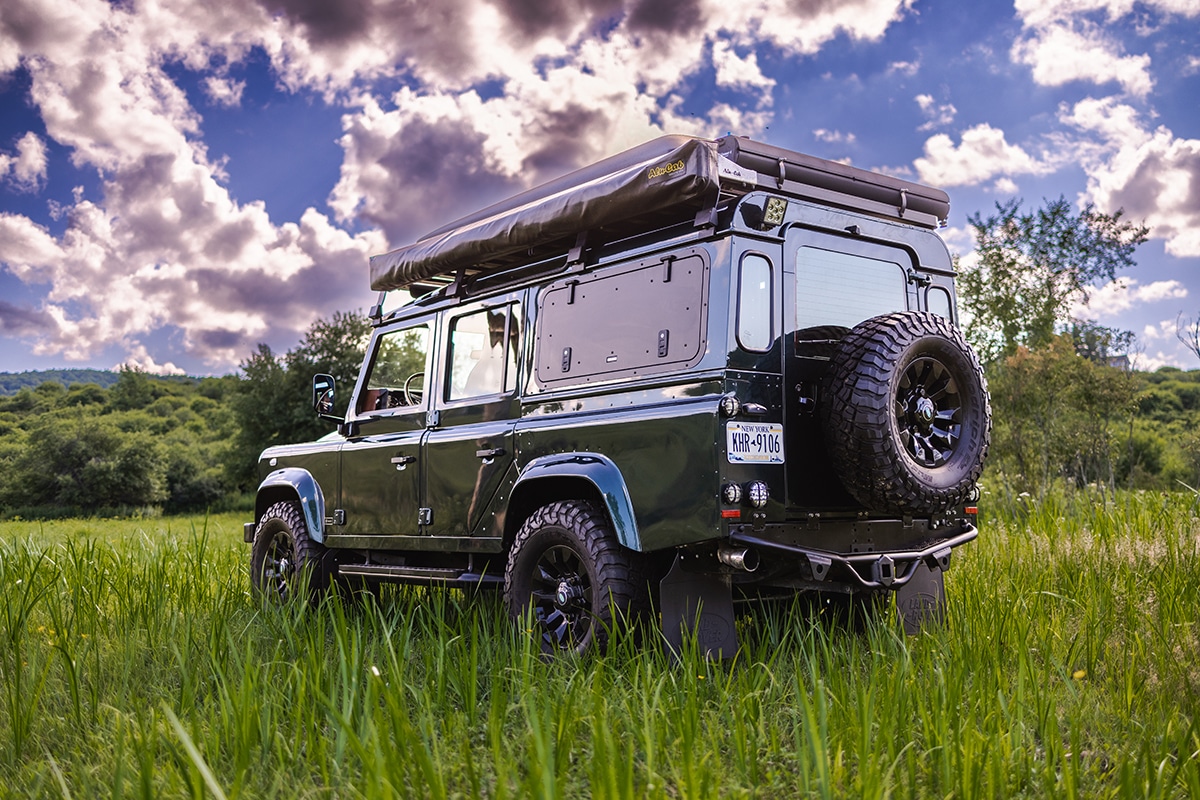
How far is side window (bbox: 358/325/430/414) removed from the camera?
20.8 ft

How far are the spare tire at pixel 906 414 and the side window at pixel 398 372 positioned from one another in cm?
292

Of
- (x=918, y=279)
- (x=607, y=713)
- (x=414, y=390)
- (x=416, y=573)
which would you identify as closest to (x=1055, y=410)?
(x=918, y=279)

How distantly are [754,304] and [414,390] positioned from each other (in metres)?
2.77

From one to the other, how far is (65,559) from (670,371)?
379 cm

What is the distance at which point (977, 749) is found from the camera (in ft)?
9.74

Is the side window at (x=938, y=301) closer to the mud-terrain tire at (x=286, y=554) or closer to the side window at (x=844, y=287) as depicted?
the side window at (x=844, y=287)

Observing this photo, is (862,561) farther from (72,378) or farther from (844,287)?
(72,378)

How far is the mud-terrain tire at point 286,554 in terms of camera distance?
6.75m

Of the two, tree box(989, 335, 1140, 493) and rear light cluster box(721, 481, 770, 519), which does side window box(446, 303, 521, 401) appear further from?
tree box(989, 335, 1140, 493)

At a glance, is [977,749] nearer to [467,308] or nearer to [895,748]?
[895,748]

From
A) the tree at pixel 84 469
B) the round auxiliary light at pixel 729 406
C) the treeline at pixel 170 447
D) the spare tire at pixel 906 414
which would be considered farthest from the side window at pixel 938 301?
the tree at pixel 84 469

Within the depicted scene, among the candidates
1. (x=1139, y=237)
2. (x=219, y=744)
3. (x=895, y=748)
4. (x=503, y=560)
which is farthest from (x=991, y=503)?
(x=1139, y=237)

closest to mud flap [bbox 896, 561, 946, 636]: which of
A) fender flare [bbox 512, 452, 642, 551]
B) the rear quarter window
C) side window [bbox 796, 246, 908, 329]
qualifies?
side window [bbox 796, 246, 908, 329]

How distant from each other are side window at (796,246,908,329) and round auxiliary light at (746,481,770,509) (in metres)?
0.88
